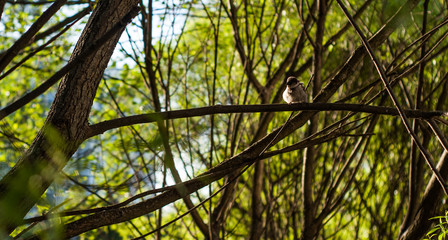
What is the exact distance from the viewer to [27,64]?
21.8 feet

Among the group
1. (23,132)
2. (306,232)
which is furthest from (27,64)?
(306,232)

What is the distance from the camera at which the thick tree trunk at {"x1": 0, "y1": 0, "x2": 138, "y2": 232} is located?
4.77 feet

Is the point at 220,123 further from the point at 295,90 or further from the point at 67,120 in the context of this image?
the point at 67,120

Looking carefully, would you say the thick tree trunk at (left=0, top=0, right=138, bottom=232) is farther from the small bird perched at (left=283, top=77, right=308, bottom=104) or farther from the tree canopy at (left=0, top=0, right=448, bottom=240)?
the small bird perched at (left=283, top=77, right=308, bottom=104)

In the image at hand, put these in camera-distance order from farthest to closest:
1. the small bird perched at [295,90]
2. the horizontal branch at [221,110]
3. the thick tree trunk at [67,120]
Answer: the small bird perched at [295,90]
the horizontal branch at [221,110]
the thick tree trunk at [67,120]

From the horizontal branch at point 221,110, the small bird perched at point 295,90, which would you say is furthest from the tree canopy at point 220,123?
the small bird perched at point 295,90

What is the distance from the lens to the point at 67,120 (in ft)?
5.50

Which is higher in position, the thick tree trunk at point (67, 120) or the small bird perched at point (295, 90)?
the small bird perched at point (295, 90)

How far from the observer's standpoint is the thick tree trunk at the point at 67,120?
1.45 meters

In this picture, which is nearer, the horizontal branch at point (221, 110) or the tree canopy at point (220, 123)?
the tree canopy at point (220, 123)

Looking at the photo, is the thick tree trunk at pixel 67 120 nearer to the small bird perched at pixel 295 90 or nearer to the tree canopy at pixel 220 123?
the tree canopy at pixel 220 123

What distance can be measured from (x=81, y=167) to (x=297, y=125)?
4.70ft

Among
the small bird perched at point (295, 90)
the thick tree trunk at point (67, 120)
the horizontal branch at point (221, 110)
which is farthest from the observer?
the small bird perched at point (295, 90)

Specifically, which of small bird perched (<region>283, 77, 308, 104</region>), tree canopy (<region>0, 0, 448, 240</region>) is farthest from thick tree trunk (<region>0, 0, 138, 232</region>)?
small bird perched (<region>283, 77, 308, 104</region>)
